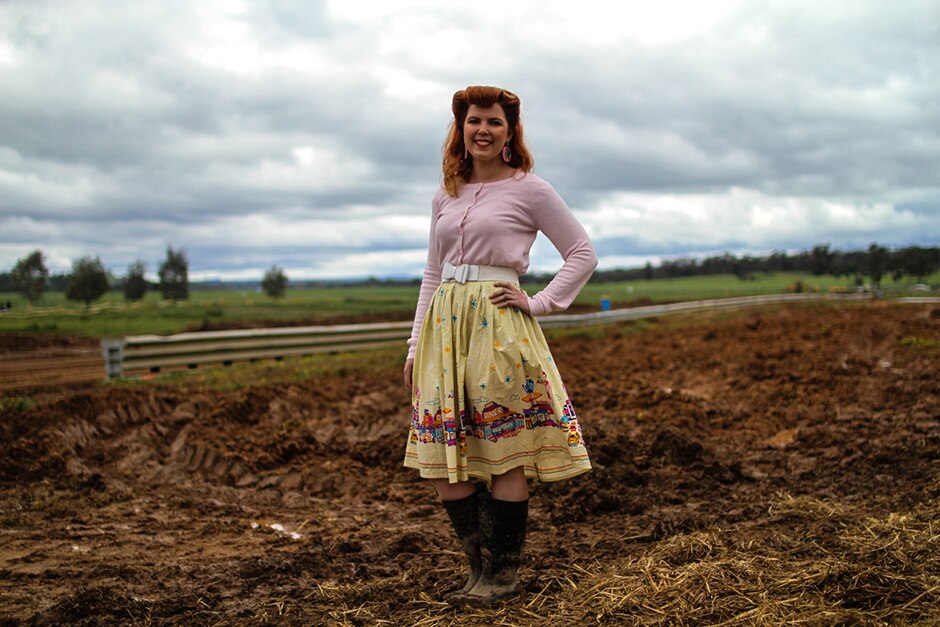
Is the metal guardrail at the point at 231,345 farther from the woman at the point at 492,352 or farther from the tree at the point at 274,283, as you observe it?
the tree at the point at 274,283

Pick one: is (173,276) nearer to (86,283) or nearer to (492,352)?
(86,283)

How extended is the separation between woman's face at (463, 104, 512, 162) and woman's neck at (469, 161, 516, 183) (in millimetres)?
87

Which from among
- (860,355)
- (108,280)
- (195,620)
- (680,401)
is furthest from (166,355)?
(108,280)

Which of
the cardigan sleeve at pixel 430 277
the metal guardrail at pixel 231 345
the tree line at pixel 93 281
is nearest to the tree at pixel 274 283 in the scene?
the tree line at pixel 93 281

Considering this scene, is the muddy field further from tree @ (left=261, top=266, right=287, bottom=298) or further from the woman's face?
tree @ (left=261, top=266, right=287, bottom=298)

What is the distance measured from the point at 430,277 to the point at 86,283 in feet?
78.2

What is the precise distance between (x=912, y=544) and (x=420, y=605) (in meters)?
2.12

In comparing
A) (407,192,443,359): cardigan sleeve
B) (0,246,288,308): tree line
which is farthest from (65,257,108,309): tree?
Result: (407,192,443,359): cardigan sleeve

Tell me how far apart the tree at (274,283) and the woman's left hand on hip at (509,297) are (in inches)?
1461

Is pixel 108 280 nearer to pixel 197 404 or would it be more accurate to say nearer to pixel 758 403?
pixel 197 404

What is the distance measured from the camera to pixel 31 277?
857 inches

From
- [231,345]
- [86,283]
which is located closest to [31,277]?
[86,283]

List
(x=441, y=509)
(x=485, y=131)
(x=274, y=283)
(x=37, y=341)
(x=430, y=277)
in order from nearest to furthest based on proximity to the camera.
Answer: (x=485, y=131), (x=430, y=277), (x=441, y=509), (x=37, y=341), (x=274, y=283)

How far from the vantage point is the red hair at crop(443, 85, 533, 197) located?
319cm
